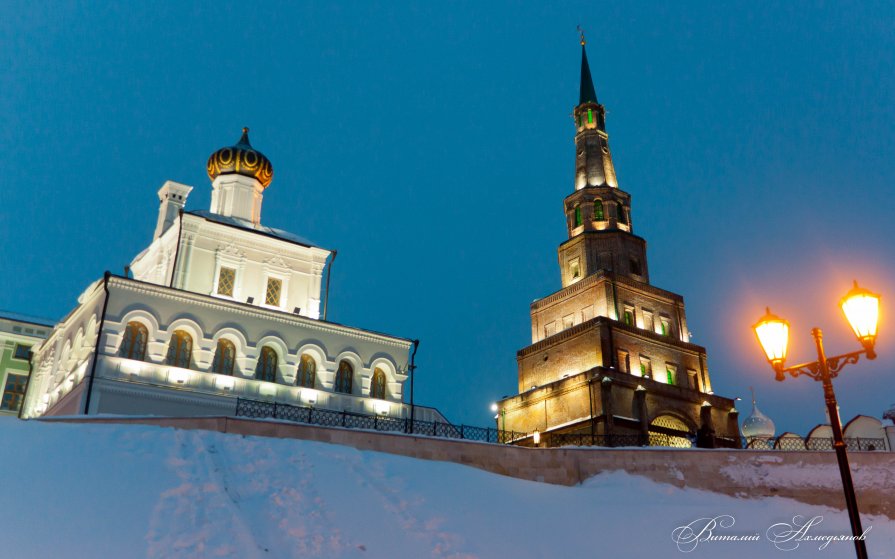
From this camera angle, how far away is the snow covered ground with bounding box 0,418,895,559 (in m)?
13.4

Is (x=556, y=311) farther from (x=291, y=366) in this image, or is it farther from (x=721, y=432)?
(x=291, y=366)

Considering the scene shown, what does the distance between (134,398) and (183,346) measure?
2.60 m

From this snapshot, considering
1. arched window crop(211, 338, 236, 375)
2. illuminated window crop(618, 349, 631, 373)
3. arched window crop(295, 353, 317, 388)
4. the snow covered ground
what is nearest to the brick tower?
illuminated window crop(618, 349, 631, 373)

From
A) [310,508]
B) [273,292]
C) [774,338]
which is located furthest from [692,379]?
[774,338]

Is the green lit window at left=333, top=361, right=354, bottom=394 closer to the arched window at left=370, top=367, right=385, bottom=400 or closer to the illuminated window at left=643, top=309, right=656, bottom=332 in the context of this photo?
the arched window at left=370, top=367, right=385, bottom=400

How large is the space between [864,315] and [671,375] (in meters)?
32.1

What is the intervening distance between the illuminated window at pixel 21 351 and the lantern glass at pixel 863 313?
38.4 metres

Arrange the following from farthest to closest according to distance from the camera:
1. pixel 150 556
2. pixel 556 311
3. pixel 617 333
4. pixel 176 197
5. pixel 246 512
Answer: pixel 556 311
pixel 617 333
pixel 176 197
pixel 246 512
pixel 150 556

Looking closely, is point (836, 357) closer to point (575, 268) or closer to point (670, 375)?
point (670, 375)

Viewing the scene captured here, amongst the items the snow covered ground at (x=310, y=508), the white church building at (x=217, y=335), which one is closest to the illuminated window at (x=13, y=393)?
the white church building at (x=217, y=335)

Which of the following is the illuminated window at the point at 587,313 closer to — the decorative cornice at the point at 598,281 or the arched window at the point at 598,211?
the decorative cornice at the point at 598,281

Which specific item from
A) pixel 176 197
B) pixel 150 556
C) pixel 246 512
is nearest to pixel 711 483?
pixel 246 512

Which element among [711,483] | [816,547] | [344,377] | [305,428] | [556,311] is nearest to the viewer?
[816,547]

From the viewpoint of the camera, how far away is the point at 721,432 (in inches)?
1507
